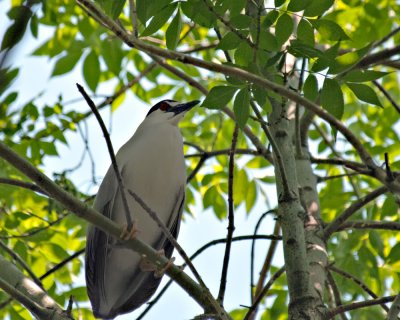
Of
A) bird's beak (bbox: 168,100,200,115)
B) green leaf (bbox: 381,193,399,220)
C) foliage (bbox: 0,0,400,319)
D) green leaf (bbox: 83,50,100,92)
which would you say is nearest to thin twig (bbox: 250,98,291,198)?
foliage (bbox: 0,0,400,319)

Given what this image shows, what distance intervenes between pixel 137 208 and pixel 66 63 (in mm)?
1628

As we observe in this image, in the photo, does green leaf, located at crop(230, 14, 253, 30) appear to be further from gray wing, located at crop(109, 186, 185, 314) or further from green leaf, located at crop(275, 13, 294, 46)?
gray wing, located at crop(109, 186, 185, 314)

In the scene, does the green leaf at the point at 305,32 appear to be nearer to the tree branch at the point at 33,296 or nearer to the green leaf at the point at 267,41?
the green leaf at the point at 267,41

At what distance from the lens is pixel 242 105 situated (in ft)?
9.02

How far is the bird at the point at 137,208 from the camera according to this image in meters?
4.25

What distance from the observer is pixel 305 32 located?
9.59ft

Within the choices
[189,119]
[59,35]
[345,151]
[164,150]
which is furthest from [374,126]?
[59,35]

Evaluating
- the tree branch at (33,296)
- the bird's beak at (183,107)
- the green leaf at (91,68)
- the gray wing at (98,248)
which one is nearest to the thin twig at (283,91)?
the tree branch at (33,296)

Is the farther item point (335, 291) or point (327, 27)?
point (335, 291)

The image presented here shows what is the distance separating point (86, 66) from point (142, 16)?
2659 millimetres

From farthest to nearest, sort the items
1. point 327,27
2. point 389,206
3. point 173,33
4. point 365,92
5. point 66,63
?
point 66,63, point 389,206, point 173,33, point 327,27, point 365,92

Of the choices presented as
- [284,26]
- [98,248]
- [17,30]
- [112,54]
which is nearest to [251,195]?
[98,248]

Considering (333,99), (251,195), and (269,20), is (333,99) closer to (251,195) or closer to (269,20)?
(269,20)

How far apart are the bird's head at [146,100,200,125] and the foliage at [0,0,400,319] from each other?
0.25 metres
